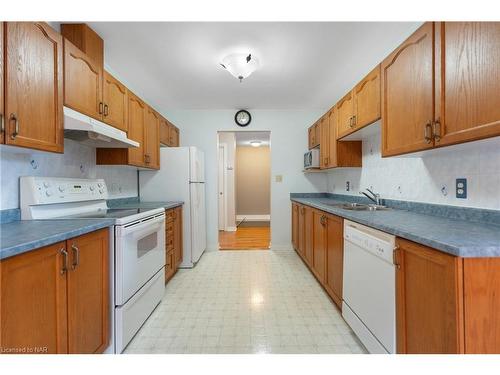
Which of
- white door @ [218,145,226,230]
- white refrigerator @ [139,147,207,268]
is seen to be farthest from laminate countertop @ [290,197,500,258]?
white door @ [218,145,226,230]

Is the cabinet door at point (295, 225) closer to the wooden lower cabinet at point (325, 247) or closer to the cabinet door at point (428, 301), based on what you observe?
the wooden lower cabinet at point (325, 247)

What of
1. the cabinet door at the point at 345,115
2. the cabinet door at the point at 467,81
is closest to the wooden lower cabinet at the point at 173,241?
the cabinet door at the point at 345,115

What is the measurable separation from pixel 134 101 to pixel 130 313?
2013 mm

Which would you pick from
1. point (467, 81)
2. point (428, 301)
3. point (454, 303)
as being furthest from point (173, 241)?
point (467, 81)

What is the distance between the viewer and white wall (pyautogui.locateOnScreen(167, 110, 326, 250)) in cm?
406

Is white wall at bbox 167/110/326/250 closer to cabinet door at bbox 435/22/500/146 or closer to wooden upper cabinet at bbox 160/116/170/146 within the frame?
wooden upper cabinet at bbox 160/116/170/146

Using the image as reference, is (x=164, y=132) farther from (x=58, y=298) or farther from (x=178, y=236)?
(x=58, y=298)

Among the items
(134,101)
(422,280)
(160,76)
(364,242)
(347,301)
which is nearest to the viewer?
(422,280)

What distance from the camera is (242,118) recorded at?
13.3ft

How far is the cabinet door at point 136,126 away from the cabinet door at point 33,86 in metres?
0.92

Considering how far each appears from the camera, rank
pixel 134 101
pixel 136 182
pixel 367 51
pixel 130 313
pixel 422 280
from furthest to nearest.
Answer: pixel 136 182
pixel 134 101
pixel 367 51
pixel 130 313
pixel 422 280
